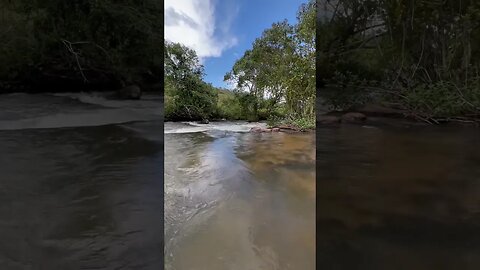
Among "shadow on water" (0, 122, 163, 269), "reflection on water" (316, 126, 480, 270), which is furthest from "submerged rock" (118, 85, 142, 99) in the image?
"reflection on water" (316, 126, 480, 270)

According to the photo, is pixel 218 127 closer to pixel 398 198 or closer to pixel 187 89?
pixel 187 89

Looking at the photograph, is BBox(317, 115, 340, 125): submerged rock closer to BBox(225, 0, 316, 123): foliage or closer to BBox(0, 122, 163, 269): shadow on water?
BBox(0, 122, 163, 269): shadow on water

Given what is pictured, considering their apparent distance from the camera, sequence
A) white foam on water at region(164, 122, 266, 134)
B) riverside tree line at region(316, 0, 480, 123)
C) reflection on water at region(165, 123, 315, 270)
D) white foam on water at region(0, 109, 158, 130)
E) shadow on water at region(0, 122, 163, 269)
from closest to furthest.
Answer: shadow on water at region(0, 122, 163, 269)
white foam on water at region(0, 109, 158, 130)
riverside tree line at region(316, 0, 480, 123)
reflection on water at region(165, 123, 315, 270)
white foam on water at region(164, 122, 266, 134)

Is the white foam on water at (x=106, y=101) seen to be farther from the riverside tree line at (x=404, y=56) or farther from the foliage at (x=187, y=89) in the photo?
the foliage at (x=187, y=89)

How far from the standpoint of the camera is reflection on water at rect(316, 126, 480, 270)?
131 cm

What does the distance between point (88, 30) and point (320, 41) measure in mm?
1158

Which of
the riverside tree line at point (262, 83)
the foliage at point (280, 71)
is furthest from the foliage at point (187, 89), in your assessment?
the foliage at point (280, 71)

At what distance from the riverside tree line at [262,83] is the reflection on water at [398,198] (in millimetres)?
3301

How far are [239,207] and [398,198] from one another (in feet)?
3.94

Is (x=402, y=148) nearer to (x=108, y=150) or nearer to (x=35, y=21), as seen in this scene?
(x=108, y=150)

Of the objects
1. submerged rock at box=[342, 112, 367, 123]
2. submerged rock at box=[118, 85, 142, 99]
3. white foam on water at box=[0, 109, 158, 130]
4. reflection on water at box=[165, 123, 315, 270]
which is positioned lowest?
reflection on water at box=[165, 123, 315, 270]

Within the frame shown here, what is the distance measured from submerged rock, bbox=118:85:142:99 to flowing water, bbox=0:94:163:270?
3cm

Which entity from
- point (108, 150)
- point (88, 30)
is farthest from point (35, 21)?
point (108, 150)

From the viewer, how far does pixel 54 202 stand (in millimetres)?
1327
